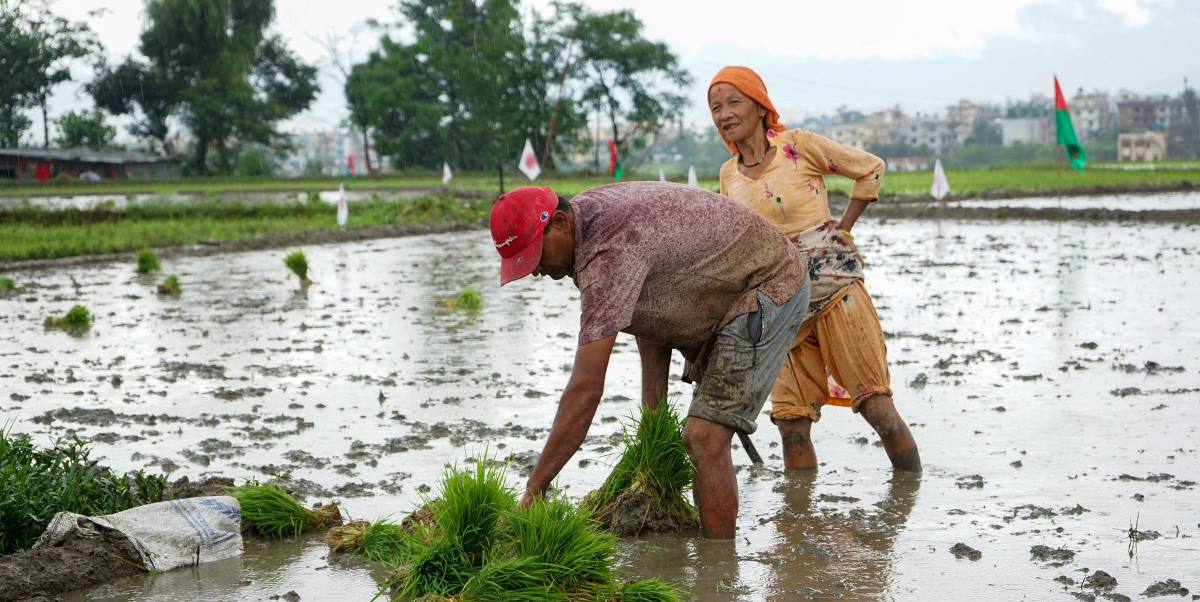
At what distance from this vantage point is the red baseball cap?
369 cm

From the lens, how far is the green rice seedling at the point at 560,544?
11.9ft

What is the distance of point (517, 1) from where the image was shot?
6550cm

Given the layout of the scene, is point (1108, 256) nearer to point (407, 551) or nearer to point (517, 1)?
point (407, 551)

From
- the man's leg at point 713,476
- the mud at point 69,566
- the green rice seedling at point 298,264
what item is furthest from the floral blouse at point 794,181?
the green rice seedling at point 298,264

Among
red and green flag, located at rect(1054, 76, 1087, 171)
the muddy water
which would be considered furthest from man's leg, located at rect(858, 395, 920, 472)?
red and green flag, located at rect(1054, 76, 1087, 171)

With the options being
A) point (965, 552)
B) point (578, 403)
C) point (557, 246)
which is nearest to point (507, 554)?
point (578, 403)

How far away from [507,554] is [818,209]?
6.93ft

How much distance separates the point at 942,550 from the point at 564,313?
7.25 m

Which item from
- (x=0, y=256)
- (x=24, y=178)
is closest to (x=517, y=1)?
(x=24, y=178)

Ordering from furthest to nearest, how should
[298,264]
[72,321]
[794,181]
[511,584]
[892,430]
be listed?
[298,264]
[72,321]
[892,430]
[794,181]
[511,584]

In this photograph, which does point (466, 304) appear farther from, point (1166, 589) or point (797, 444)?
point (1166, 589)

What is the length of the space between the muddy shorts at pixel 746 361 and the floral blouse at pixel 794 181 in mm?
855

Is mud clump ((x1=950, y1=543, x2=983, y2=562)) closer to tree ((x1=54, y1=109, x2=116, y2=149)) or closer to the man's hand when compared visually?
the man's hand

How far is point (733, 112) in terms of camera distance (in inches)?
195
